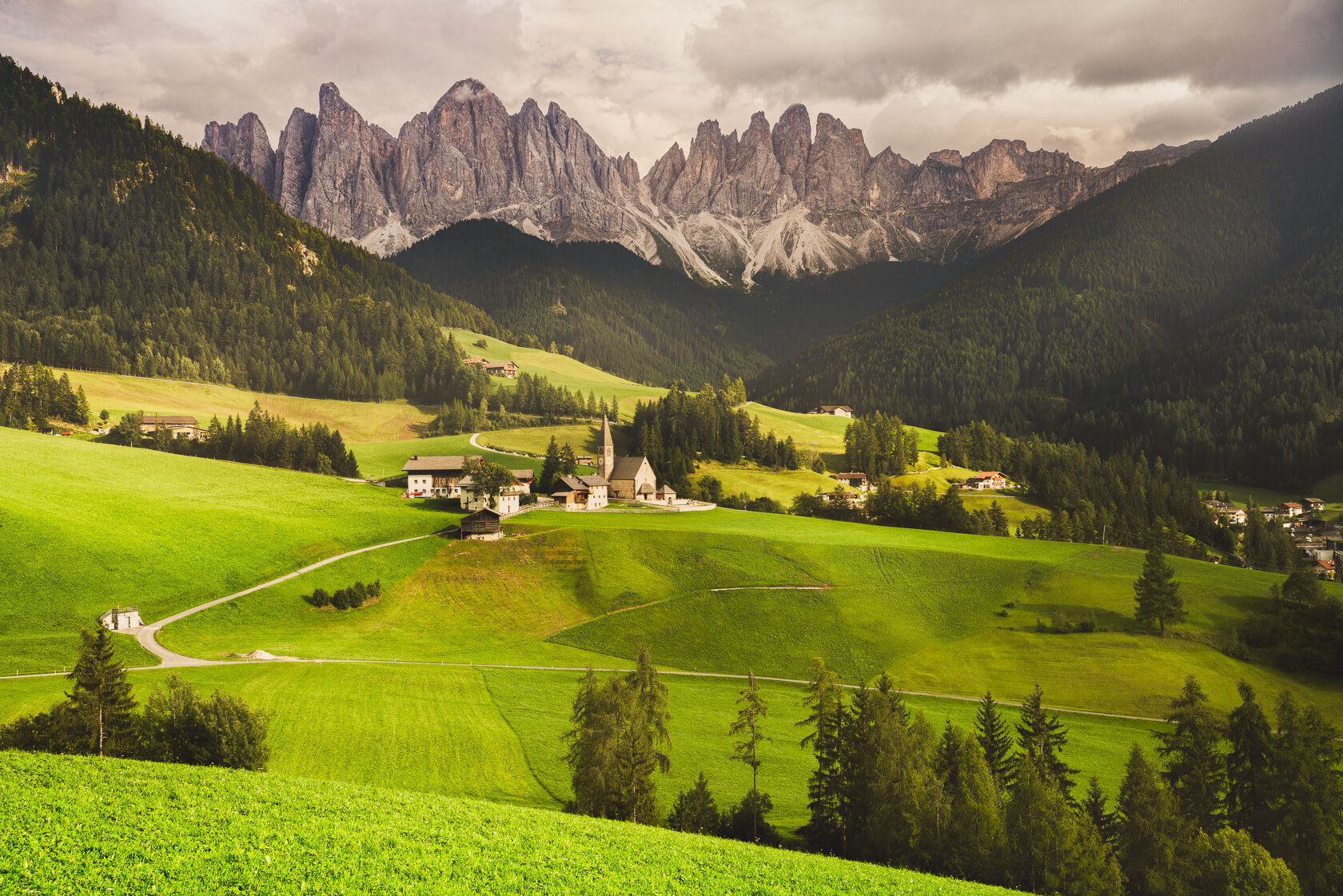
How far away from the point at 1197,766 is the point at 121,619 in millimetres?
78181

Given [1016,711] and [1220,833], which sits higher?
[1220,833]

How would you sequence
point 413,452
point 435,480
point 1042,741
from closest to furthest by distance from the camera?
point 1042,741 < point 435,480 < point 413,452

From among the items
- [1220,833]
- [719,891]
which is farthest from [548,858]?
[1220,833]

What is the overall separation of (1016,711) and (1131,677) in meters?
13.4

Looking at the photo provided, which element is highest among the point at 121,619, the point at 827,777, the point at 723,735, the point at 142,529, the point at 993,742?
the point at 142,529

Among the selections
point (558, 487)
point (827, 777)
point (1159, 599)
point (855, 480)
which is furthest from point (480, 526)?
point (855, 480)

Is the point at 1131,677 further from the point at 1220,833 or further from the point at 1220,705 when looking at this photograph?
the point at 1220,833

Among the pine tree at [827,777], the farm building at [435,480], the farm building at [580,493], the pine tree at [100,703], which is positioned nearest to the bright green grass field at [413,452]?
the farm building at [435,480]

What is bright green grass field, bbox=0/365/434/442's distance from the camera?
15625 cm

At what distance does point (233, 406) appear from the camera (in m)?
176

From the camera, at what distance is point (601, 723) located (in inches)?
1298

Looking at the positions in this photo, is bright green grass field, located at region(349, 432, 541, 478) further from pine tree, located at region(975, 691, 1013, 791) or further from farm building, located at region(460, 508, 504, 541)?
pine tree, located at region(975, 691, 1013, 791)

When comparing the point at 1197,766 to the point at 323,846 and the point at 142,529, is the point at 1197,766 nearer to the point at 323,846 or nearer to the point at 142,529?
the point at 323,846

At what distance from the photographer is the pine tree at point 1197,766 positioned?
34.5 metres
